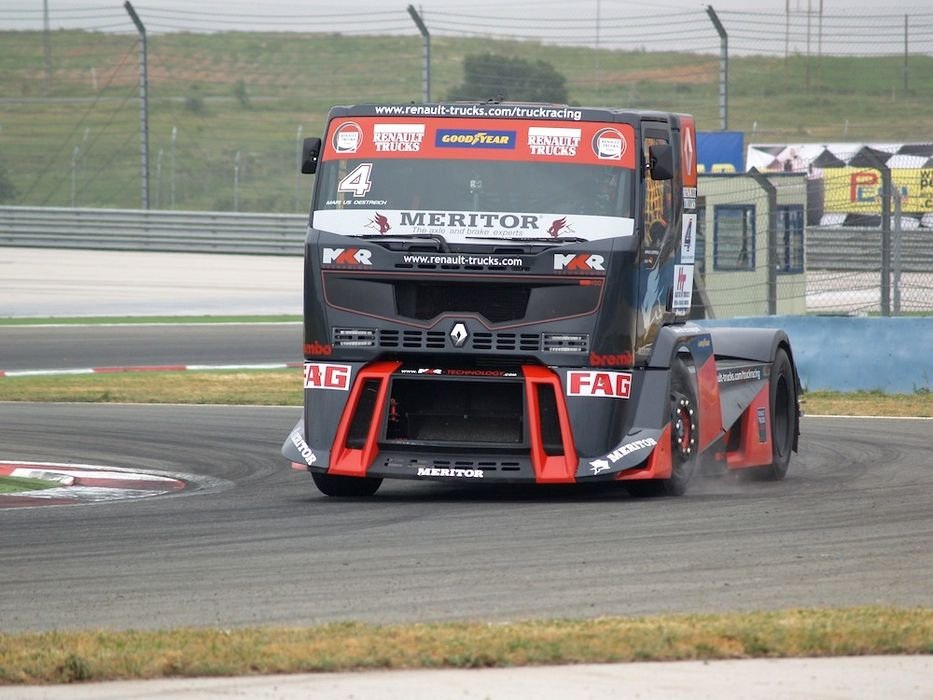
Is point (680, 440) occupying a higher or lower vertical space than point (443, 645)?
lower

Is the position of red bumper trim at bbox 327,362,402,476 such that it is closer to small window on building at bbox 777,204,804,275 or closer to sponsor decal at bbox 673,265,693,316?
sponsor decal at bbox 673,265,693,316

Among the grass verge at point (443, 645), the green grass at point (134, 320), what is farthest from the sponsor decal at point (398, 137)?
the green grass at point (134, 320)

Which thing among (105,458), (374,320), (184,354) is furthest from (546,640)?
(184,354)

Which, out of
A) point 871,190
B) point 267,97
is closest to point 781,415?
point 871,190

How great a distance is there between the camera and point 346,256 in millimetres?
11008

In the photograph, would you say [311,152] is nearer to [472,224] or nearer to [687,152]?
[472,224]

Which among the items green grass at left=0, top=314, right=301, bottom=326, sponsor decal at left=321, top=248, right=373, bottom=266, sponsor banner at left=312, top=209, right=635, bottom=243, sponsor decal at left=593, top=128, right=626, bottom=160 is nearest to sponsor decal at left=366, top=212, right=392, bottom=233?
sponsor banner at left=312, top=209, right=635, bottom=243

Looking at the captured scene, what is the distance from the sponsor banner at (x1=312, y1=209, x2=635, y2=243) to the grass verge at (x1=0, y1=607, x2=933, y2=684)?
4.43 m

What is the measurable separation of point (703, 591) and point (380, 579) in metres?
1.47

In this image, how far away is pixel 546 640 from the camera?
6.29 meters

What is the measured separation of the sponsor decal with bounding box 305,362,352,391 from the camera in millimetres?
11094

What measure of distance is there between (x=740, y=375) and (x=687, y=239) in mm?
1291

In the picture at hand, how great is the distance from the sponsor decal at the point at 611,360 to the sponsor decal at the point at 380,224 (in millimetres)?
1537

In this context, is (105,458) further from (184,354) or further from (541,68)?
(541,68)
